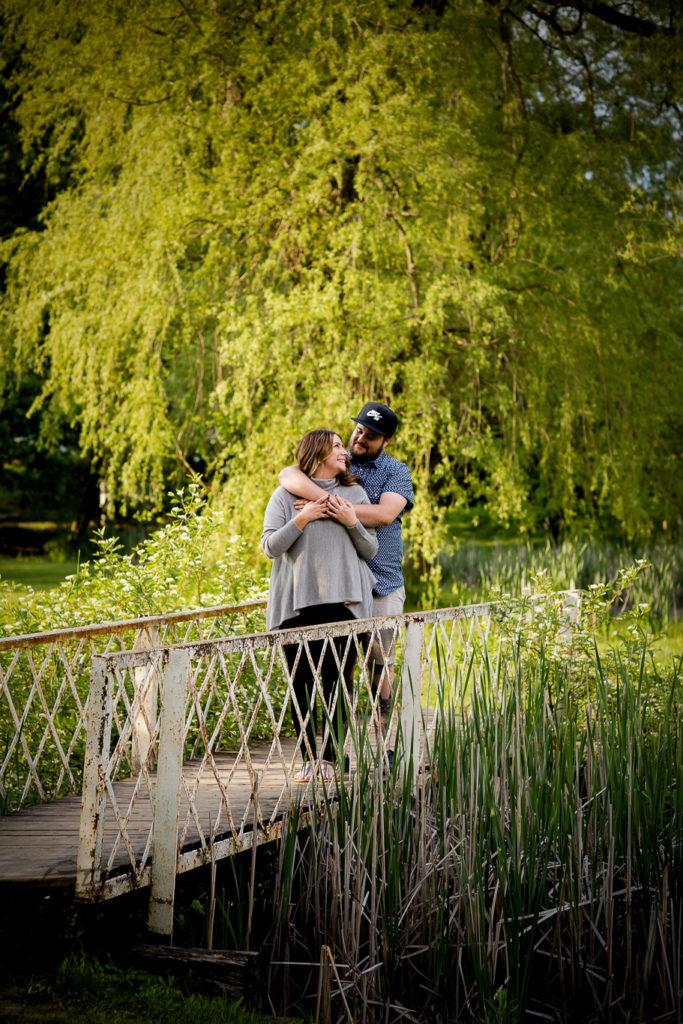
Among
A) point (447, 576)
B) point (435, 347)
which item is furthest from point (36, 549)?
point (435, 347)

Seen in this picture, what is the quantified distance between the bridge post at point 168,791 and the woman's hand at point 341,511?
0.98 meters

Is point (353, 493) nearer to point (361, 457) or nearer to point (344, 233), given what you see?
point (361, 457)

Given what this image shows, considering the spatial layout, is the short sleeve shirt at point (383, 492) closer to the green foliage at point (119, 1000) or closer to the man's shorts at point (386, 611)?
the man's shorts at point (386, 611)

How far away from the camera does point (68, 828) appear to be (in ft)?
12.8

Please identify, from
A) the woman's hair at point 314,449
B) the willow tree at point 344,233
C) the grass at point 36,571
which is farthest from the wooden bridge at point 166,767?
the grass at point 36,571

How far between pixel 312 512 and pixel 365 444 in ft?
1.92

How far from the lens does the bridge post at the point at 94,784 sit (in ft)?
10.2

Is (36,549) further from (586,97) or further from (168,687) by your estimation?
(168,687)

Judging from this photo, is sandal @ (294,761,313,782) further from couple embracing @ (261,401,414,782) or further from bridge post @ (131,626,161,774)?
bridge post @ (131,626,161,774)

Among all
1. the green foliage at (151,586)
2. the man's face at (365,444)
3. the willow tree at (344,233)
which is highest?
the willow tree at (344,233)

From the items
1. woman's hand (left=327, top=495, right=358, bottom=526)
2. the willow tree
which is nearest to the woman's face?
woman's hand (left=327, top=495, right=358, bottom=526)

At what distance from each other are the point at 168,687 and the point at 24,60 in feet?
28.4

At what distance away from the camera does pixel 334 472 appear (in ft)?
14.0

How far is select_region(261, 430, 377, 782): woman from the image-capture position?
13.5 feet
